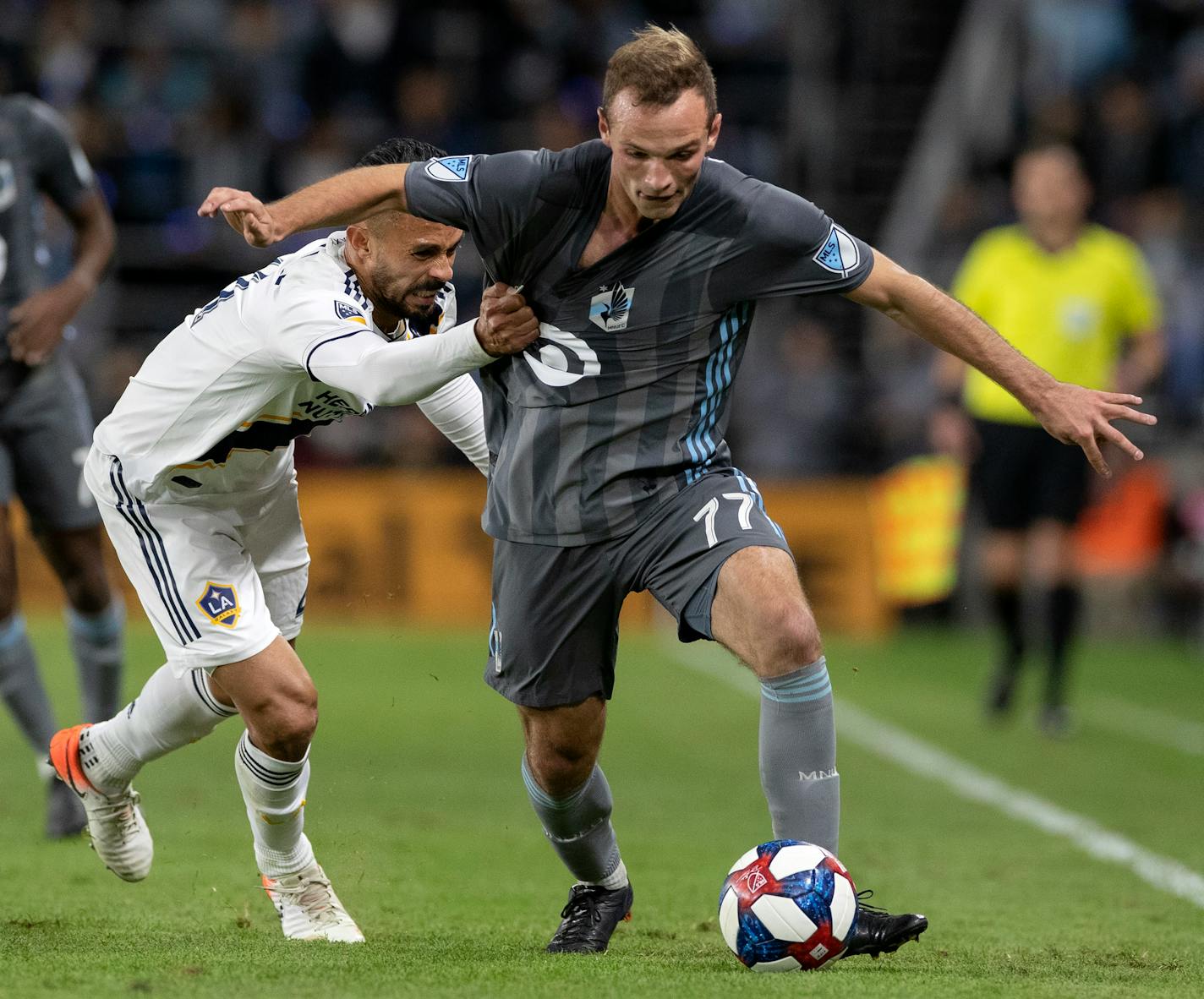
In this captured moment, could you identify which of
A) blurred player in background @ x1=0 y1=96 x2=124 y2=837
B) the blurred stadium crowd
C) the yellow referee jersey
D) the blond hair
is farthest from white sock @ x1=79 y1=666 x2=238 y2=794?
the blurred stadium crowd

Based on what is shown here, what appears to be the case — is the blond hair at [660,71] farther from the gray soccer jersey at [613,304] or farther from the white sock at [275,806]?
the white sock at [275,806]

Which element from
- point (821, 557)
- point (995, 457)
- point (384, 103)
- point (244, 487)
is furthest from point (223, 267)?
point (244, 487)

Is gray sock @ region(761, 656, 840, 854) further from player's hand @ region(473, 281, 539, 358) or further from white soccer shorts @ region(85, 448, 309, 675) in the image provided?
white soccer shorts @ region(85, 448, 309, 675)

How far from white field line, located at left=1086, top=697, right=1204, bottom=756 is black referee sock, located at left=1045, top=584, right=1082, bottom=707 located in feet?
1.52

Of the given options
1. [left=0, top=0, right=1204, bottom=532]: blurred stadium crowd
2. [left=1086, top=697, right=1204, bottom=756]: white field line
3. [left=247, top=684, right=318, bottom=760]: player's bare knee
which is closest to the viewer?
[left=247, top=684, right=318, bottom=760]: player's bare knee

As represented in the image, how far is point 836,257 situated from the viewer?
466 cm

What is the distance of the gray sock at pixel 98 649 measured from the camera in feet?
22.3

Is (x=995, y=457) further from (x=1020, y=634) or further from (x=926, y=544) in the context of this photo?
(x=926, y=544)

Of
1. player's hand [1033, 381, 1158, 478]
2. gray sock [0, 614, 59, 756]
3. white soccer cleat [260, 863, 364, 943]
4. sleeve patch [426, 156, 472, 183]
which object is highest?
sleeve patch [426, 156, 472, 183]

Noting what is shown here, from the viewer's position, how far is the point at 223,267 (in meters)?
16.5

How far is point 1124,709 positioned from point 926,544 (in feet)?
13.1

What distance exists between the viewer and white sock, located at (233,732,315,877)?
4879mm

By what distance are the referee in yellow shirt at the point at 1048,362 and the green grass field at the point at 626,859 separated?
0.63m

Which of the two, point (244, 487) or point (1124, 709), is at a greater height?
point (244, 487)
